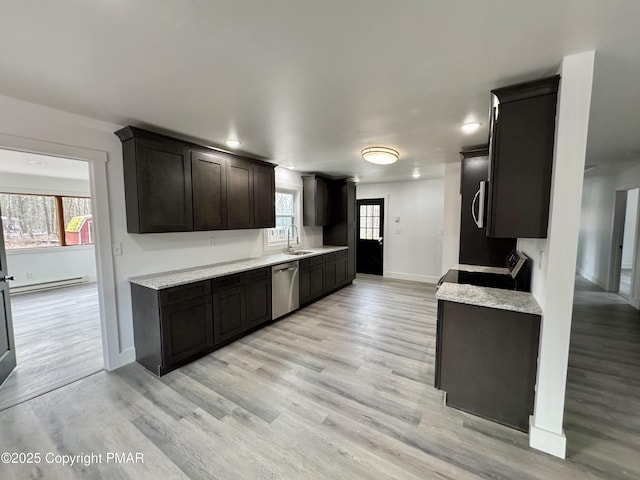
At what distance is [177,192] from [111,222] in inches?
26.7

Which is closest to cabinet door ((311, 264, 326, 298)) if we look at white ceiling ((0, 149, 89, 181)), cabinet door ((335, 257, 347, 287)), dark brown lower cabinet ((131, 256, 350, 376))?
cabinet door ((335, 257, 347, 287))

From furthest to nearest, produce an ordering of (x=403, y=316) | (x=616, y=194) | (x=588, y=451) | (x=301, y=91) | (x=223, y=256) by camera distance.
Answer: (x=616, y=194)
(x=403, y=316)
(x=223, y=256)
(x=301, y=91)
(x=588, y=451)

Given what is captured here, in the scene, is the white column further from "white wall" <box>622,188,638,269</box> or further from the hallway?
"white wall" <box>622,188,638,269</box>

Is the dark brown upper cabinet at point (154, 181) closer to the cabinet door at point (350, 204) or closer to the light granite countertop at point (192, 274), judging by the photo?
the light granite countertop at point (192, 274)

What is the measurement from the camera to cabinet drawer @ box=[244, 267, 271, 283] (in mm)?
3455

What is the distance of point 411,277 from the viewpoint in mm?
6688

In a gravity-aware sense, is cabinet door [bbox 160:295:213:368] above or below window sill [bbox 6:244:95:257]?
below

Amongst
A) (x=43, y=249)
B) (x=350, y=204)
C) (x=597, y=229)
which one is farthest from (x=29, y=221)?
(x=597, y=229)

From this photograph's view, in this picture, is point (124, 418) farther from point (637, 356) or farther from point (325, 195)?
point (637, 356)

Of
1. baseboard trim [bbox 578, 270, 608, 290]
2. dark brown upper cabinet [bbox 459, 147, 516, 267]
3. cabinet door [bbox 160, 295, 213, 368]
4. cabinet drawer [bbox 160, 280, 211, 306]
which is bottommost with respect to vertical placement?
baseboard trim [bbox 578, 270, 608, 290]

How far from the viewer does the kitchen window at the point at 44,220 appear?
5.46 m

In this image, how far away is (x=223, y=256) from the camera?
3879 millimetres

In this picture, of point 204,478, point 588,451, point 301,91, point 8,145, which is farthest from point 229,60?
point 588,451

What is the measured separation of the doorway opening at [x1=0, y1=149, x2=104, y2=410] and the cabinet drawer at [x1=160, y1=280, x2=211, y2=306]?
1.11 metres
